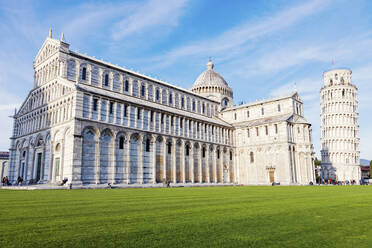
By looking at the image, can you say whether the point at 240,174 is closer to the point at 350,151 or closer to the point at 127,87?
the point at 127,87

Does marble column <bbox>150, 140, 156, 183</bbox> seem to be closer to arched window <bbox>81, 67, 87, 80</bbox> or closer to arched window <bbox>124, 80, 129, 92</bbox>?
arched window <bbox>124, 80, 129, 92</bbox>

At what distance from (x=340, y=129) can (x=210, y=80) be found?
41.1m

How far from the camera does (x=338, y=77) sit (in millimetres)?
83125

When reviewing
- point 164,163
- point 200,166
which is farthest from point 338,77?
point 164,163

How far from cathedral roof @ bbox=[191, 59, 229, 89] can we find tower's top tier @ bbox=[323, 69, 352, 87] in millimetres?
35037

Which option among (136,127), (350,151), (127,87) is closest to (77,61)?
(127,87)

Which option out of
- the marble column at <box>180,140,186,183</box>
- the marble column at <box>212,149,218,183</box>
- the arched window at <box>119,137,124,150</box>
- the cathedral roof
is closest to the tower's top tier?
the cathedral roof

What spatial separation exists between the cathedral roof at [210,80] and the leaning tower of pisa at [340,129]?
111 ft

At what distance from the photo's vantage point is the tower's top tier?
3250 inches

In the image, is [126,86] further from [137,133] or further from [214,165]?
[214,165]

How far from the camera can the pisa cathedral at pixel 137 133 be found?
35.0 meters

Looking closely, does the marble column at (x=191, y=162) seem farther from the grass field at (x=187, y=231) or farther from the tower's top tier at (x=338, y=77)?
the tower's top tier at (x=338, y=77)

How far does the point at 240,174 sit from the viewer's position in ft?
188

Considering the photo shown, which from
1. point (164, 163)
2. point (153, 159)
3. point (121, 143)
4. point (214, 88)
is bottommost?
point (164, 163)
